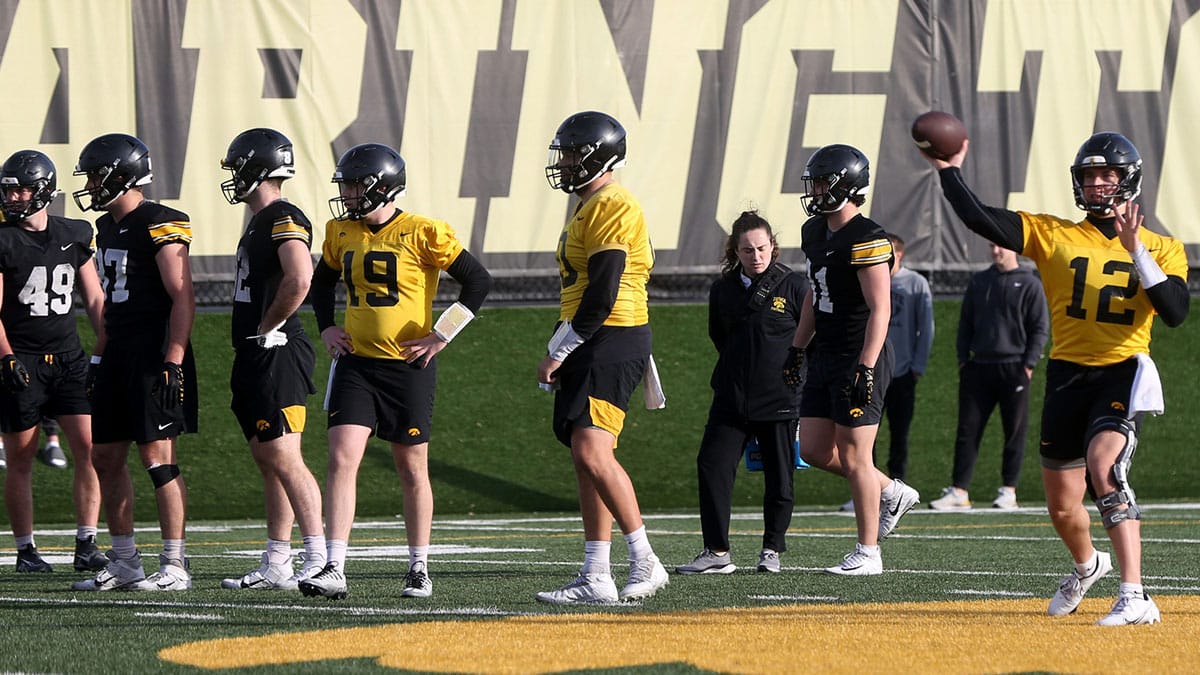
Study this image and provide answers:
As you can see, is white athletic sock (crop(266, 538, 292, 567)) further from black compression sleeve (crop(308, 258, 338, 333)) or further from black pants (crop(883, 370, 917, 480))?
black pants (crop(883, 370, 917, 480))

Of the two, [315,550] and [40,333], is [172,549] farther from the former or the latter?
[40,333]

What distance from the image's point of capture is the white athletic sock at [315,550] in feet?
22.5

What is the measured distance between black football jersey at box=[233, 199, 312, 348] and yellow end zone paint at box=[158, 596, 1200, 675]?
1844mm

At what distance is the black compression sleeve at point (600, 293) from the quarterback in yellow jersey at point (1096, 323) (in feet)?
3.83

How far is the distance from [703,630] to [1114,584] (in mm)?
2284

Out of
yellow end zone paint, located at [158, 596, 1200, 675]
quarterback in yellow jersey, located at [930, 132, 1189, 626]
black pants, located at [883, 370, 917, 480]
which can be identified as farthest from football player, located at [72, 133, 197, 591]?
black pants, located at [883, 370, 917, 480]

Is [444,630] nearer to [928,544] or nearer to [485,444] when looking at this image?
[928,544]

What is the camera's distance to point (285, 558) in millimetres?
7301

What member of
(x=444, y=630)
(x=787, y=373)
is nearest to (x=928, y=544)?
(x=787, y=373)

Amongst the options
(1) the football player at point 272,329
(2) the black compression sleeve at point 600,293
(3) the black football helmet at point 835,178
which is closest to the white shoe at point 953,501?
(3) the black football helmet at point 835,178

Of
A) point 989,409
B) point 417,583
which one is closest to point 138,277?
point 417,583

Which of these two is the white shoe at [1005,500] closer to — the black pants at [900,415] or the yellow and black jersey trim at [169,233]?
the black pants at [900,415]

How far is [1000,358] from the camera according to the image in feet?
42.2

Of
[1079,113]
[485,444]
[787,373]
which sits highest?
[1079,113]
